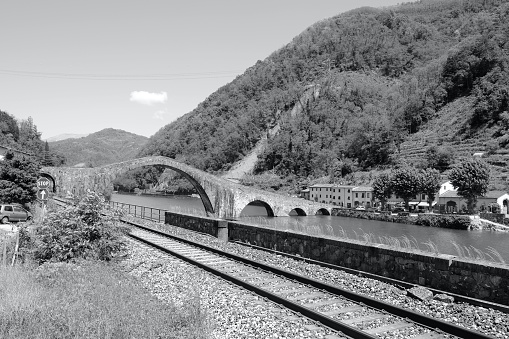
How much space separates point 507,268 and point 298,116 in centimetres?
14579

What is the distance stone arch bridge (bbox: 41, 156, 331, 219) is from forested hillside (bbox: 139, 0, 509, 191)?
33629 mm

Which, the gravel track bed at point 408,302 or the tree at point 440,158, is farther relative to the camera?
the tree at point 440,158

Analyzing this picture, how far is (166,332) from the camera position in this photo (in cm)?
528

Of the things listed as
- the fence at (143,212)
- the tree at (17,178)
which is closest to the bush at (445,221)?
the fence at (143,212)

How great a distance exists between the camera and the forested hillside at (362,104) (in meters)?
100

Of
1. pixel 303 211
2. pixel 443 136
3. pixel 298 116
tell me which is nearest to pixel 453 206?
pixel 303 211

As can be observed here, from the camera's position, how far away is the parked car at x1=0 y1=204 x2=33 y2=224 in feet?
69.8

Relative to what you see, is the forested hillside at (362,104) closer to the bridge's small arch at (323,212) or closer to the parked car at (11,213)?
the bridge's small arch at (323,212)

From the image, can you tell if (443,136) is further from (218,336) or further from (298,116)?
(218,336)

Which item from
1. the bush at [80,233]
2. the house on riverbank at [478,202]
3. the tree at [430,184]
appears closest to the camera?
the bush at [80,233]

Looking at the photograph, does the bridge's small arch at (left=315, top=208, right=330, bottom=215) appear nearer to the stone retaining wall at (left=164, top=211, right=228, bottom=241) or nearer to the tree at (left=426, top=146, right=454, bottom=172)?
the tree at (left=426, top=146, right=454, bottom=172)

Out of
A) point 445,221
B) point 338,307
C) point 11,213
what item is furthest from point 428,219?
point 338,307

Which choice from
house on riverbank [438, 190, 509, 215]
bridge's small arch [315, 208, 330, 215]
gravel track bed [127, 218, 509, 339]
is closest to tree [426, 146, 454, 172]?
house on riverbank [438, 190, 509, 215]

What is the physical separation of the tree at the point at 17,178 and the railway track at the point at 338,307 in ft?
62.3
